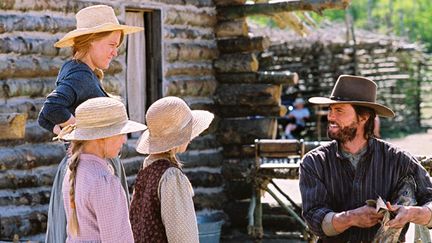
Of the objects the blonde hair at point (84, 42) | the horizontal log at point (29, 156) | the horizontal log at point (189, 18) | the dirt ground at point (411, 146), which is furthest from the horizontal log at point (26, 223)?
the dirt ground at point (411, 146)

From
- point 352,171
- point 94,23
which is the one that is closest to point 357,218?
point 352,171

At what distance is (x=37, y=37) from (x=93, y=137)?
14.2 ft

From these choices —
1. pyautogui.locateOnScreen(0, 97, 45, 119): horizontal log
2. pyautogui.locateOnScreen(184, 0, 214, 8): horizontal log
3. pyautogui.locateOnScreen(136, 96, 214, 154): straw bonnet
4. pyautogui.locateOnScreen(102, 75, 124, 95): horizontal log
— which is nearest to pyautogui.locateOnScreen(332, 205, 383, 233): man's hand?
pyautogui.locateOnScreen(136, 96, 214, 154): straw bonnet

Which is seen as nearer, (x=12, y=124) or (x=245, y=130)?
(x=12, y=124)

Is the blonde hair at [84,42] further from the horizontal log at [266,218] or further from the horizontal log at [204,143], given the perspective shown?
the horizontal log at [266,218]

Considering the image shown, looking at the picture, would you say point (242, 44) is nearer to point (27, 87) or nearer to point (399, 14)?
point (27, 87)

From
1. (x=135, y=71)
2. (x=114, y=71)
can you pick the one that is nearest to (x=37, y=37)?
(x=114, y=71)

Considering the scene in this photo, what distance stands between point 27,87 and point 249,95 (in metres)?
3.79

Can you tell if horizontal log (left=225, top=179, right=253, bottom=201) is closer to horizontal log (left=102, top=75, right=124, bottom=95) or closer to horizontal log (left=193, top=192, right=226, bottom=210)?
horizontal log (left=193, top=192, right=226, bottom=210)

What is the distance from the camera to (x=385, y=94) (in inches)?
1089

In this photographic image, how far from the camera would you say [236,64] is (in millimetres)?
11836

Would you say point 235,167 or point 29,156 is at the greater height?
point 29,156

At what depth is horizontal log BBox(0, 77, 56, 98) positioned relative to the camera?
8.48 metres

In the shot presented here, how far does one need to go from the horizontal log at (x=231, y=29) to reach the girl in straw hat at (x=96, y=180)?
6.97 meters
